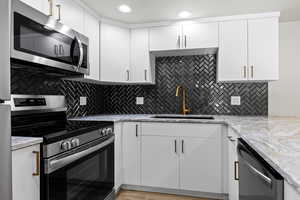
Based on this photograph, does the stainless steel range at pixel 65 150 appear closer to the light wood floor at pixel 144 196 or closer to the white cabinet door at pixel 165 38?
the light wood floor at pixel 144 196

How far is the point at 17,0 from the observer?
1.14m

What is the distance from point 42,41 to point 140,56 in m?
1.46

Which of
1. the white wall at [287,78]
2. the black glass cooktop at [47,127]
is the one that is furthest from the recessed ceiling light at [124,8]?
the white wall at [287,78]

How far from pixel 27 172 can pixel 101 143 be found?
2.48 feet

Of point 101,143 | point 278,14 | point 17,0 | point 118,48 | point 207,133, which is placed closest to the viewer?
point 17,0

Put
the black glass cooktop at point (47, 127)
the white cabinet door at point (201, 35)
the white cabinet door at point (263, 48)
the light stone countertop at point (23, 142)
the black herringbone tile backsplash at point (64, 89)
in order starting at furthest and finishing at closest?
the white cabinet door at point (201, 35) < the white cabinet door at point (263, 48) < the black herringbone tile backsplash at point (64, 89) < the black glass cooktop at point (47, 127) < the light stone countertop at point (23, 142)

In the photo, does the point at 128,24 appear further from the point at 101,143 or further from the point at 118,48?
the point at 101,143

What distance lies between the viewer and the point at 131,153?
230cm

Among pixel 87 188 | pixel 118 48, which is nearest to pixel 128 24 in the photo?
pixel 118 48

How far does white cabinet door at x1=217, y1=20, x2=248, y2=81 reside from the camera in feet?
7.74

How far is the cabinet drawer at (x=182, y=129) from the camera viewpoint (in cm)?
211

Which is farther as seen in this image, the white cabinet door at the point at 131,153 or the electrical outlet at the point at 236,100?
the electrical outlet at the point at 236,100

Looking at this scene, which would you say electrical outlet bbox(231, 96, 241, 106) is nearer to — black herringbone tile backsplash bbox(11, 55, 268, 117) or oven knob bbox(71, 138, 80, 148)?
black herringbone tile backsplash bbox(11, 55, 268, 117)

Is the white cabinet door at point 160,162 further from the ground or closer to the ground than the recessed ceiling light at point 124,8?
closer to the ground
